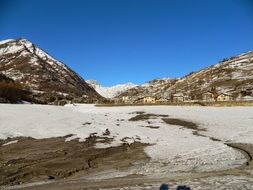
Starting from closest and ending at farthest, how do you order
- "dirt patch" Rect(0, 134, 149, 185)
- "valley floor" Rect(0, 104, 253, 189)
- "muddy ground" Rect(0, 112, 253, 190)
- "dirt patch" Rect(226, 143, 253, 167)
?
"muddy ground" Rect(0, 112, 253, 190) → "valley floor" Rect(0, 104, 253, 189) → "dirt patch" Rect(0, 134, 149, 185) → "dirt patch" Rect(226, 143, 253, 167)

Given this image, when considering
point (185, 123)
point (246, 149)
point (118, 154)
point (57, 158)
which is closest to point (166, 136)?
point (246, 149)

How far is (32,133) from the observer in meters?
33.5

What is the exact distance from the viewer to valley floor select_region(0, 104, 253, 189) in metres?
19.0

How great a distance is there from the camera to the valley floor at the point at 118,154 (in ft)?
62.3

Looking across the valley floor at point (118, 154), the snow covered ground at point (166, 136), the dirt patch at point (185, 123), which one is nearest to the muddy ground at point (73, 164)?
the valley floor at point (118, 154)

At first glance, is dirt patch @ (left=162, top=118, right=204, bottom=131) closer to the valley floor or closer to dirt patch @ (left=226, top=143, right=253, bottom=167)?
the valley floor

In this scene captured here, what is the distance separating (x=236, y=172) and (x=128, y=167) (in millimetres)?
6274

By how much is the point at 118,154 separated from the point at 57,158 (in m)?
4.33

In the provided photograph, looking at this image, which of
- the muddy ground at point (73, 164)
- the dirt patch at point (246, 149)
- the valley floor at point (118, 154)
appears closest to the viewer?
the muddy ground at point (73, 164)

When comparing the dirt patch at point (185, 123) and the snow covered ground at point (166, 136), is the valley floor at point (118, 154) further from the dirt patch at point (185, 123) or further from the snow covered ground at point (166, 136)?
the dirt patch at point (185, 123)

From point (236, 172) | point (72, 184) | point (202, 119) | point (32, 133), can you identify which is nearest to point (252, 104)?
point (202, 119)

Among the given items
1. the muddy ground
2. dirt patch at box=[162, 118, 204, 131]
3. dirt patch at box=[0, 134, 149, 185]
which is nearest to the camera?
the muddy ground

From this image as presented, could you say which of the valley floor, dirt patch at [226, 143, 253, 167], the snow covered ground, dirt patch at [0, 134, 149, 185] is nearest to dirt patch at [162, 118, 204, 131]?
the valley floor

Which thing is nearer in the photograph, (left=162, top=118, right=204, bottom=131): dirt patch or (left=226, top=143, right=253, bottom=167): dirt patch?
(left=226, top=143, right=253, bottom=167): dirt patch
